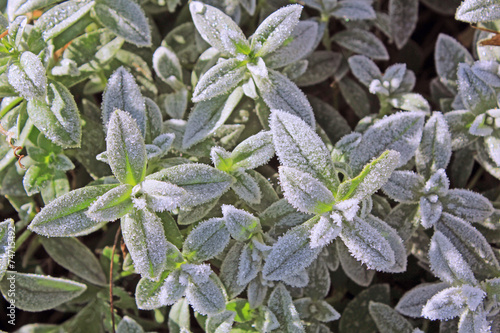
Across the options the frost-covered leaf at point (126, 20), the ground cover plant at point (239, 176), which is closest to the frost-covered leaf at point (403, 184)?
the ground cover plant at point (239, 176)

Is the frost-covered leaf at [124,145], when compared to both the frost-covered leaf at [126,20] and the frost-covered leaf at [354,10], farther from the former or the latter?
the frost-covered leaf at [354,10]

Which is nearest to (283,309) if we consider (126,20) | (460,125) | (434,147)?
(434,147)

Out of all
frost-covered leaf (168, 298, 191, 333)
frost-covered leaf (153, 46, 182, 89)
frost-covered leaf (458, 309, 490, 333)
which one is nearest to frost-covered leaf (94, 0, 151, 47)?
frost-covered leaf (153, 46, 182, 89)

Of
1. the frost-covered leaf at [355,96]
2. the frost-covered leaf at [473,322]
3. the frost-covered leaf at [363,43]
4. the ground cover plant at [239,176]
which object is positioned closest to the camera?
the ground cover plant at [239,176]

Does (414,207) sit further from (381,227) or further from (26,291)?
(26,291)

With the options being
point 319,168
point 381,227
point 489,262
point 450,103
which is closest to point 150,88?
point 319,168
